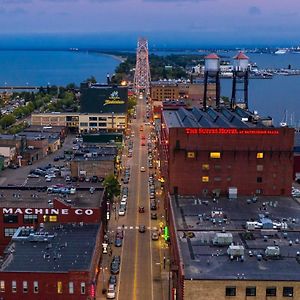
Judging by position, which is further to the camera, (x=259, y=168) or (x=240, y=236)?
(x=259, y=168)

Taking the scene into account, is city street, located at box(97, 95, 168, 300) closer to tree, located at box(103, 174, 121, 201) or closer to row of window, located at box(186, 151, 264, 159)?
tree, located at box(103, 174, 121, 201)

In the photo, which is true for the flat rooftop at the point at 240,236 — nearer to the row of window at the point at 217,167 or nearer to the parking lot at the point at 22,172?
the row of window at the point at 217,167

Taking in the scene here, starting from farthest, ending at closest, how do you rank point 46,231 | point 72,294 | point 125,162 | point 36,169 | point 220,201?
point 125,162
point 36,169
point 220,201
point 46,231
point 72,294

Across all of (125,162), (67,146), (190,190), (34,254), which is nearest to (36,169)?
(125,162)

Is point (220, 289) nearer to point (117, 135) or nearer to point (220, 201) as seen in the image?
point (220, 201)

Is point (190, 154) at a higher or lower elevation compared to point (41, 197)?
higher

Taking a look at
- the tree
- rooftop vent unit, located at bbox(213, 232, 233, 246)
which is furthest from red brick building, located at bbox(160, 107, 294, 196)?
rooftop vent unit, located at bbox(213, 232, 233, 246)

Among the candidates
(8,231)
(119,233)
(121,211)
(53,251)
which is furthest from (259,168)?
(8,231)

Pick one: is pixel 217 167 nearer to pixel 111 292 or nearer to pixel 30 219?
pixel 30 219
